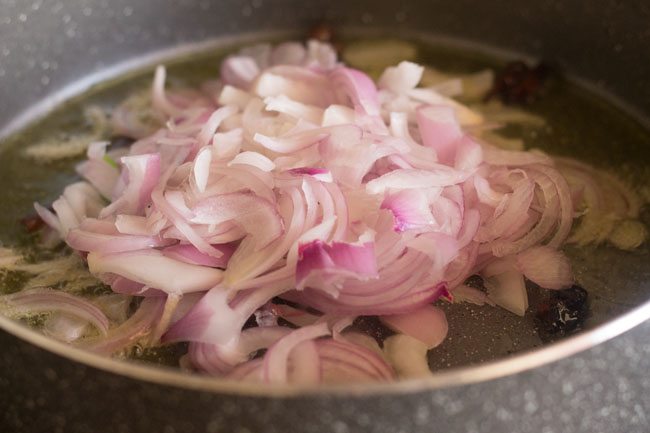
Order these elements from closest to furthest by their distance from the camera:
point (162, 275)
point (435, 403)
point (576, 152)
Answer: point (435, 403), point (162, 275), point (576, 152)

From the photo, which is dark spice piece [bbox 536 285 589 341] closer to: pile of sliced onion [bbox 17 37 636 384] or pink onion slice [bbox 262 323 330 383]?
pile of sliced onion [bbox 17 37 636 384]

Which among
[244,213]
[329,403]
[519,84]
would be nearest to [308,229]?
[244,213]

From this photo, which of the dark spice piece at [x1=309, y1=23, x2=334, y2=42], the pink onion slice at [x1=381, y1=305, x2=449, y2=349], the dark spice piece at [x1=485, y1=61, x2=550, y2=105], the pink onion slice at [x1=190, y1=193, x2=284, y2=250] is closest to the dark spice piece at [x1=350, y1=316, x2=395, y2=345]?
the pink onion slice at [x1=381, y1=305, x2=449, y2=349]

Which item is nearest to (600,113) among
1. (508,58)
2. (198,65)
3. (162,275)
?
(508,58)

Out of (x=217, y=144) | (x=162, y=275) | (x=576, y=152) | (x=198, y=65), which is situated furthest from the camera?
(x=198, y=65)

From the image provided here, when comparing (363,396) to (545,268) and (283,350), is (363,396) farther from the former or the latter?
(545,268)

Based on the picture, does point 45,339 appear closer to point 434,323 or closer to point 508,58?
point 434,323

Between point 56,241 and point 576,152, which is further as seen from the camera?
point 576,152

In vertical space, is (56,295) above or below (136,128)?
below
